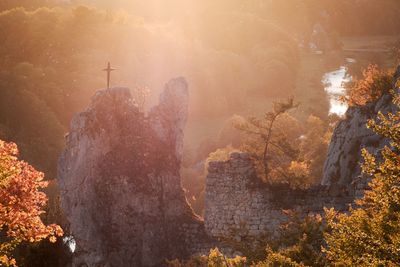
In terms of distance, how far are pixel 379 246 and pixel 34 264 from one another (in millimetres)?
19722

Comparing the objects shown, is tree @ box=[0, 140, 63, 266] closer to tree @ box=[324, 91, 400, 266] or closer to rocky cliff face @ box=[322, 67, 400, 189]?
tree @ box=[324, 91, 400, 266]

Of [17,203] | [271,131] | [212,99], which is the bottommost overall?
[17,203]

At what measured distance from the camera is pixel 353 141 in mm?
18844

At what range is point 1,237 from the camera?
80.6ft

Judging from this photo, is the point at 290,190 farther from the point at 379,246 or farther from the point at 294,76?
the point at 294,76

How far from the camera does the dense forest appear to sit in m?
11.3

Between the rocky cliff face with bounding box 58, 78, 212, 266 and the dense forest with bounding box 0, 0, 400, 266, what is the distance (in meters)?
2.38

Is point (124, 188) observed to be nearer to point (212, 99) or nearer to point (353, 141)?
point (353, 141)

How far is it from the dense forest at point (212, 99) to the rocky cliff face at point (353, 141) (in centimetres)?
64

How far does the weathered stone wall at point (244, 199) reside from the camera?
58.9ft

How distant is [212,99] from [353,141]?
42.2 meters

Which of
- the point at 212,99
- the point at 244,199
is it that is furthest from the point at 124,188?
the point at 212,99

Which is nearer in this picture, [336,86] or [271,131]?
[271,131]

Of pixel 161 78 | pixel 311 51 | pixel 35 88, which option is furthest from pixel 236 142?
pixel 311 51
